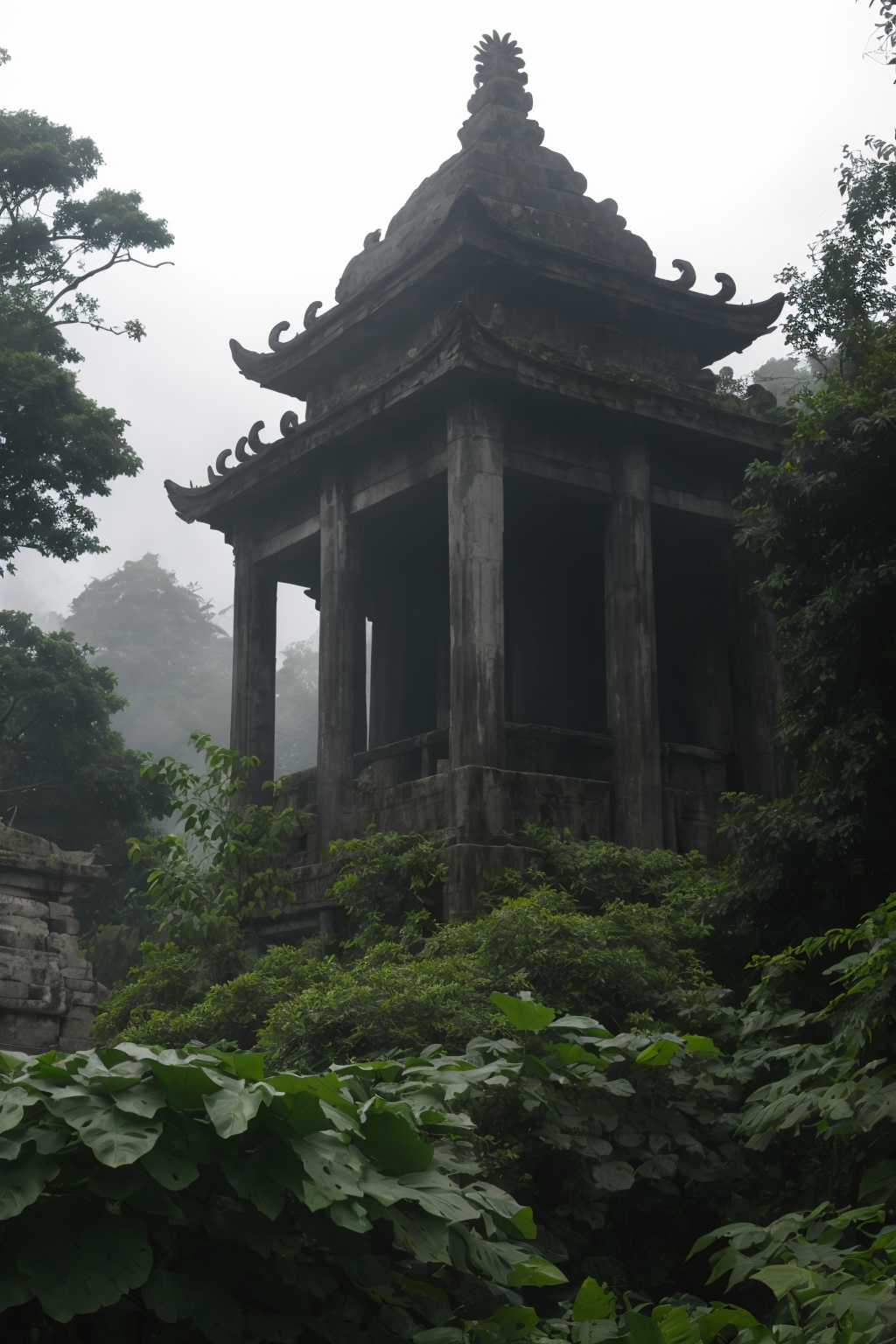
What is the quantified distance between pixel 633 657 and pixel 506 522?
318 cm

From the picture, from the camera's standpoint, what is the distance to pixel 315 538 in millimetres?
14672

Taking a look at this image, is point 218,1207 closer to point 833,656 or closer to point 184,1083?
point 184,1083

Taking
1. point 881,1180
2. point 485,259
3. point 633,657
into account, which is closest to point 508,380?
point 485,259

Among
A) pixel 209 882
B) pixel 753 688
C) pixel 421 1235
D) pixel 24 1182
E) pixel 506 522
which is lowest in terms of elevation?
pixel 421 1235

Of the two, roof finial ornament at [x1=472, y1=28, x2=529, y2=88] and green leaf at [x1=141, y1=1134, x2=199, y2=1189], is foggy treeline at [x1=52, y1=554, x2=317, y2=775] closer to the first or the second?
roof finial ornament at [x1=472, y1=28, x2=529, y2=88]

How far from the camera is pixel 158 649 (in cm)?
7244

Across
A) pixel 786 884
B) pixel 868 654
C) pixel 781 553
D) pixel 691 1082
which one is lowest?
pixel 691 1082

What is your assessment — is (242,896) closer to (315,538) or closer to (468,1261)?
(315,538)

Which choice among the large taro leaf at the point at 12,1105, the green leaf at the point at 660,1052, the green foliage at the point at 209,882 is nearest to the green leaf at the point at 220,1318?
the large taro leaf at the point at 12,1105

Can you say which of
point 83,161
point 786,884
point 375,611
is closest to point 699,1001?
point 786,884

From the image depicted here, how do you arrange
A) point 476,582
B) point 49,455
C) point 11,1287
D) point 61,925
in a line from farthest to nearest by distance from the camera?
point 49,455 → point 61,925 → point 476,582 → point 11,1287

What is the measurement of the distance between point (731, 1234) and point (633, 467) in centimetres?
937

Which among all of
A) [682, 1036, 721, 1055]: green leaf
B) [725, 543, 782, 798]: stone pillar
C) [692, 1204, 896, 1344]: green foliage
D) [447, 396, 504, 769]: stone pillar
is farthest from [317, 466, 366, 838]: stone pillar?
[692, 1204, 896, 1344]: green foliage

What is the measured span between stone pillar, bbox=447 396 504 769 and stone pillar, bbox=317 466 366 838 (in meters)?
1.73
